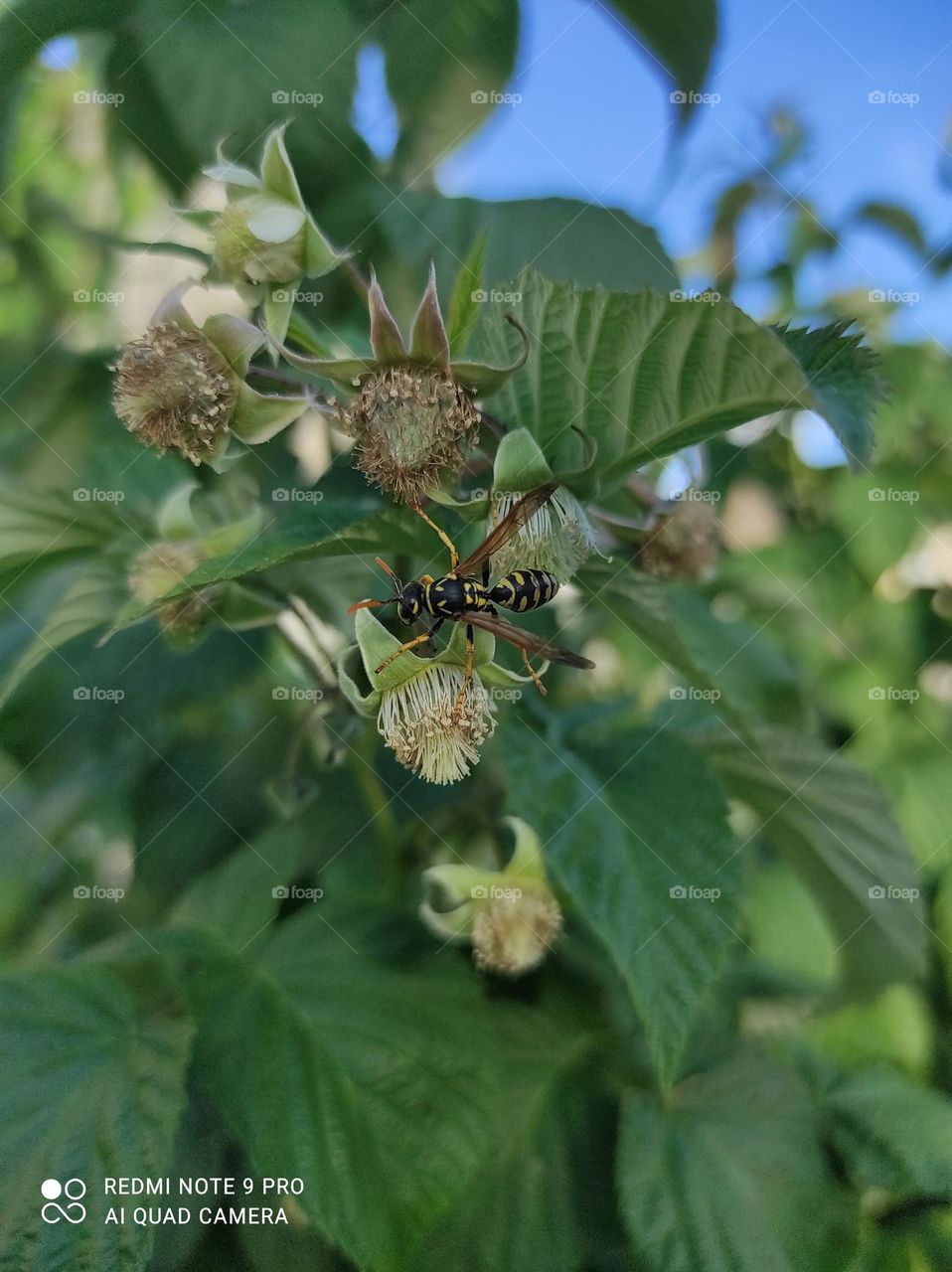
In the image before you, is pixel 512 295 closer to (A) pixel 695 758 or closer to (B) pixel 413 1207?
(A) pixel 695 758

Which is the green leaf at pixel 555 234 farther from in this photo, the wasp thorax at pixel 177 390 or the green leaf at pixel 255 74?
the wasp thorax at pixel 177 390

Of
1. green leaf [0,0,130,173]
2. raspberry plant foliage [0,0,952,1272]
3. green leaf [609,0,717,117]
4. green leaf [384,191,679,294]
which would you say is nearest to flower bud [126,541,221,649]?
raspberry plant foliage [0,0,952,1272]

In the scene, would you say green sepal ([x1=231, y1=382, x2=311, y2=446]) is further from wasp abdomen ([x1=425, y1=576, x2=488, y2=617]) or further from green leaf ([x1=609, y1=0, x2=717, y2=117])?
green leaf ([x1=609, y1=0, x2=717, y2=117])

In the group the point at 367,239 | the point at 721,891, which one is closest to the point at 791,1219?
A: the point at 721,891

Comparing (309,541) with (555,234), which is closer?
(309,541)

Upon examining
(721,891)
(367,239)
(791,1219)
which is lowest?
(791,1219)

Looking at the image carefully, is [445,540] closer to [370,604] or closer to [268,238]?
[370,604]

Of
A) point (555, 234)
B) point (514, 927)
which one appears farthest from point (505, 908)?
point (555, 234)

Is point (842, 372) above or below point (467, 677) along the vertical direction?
above
